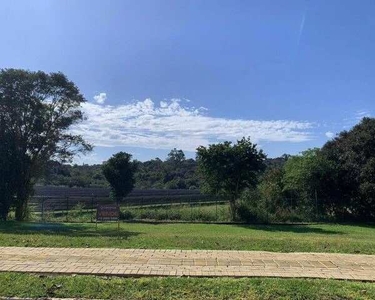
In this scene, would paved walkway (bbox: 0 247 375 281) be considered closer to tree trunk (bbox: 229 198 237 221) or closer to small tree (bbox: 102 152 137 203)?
tree trunk (bbox: 229 198 237 221)

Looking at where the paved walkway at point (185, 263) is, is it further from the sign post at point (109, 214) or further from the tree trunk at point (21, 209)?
the tree trunk at point (21, 209)

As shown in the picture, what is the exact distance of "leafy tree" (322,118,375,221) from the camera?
2875cm

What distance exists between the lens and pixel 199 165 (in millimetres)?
28719

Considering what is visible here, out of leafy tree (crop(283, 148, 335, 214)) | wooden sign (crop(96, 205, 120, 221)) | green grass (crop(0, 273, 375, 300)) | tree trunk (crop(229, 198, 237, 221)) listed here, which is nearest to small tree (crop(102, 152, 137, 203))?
tree trunk (crop(229, 198, 237, 221))

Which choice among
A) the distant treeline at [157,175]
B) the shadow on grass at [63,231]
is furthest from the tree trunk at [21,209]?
the distant treeline at [157,175]

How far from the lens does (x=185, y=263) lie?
711cm

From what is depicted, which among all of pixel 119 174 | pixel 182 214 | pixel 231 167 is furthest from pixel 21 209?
pixel 119 174

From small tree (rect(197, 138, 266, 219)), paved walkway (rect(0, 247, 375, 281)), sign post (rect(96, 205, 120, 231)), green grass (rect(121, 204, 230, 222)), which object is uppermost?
small tree (rect(197, 138, 266, 219))

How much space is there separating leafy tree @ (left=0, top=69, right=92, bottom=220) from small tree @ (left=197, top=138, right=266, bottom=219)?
786cm

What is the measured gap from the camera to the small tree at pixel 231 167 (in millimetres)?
27422

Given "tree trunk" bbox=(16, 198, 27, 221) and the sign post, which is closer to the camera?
the sign post

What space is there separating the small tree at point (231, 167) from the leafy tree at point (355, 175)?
22.2 ft

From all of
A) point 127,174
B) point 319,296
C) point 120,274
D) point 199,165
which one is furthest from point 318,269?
point 127,174

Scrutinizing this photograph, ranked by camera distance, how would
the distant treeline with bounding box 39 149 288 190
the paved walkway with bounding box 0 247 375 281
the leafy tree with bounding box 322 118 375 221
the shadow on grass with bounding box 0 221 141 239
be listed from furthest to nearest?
1. the distant treeline with bounding box 39 149 288 190
2. the leafy tree with bounding box 322 118 375 221
3. the shadow on grass with bounding box 0 221 141 239
4. the paved walkway with bounding box 0 247 375 281
